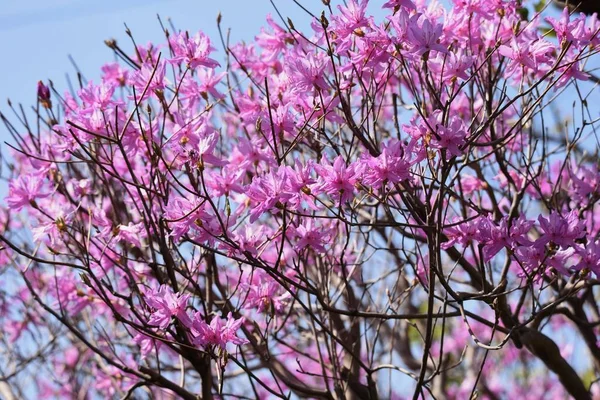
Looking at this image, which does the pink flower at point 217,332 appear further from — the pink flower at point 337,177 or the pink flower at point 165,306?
the pink flower at point 337,177

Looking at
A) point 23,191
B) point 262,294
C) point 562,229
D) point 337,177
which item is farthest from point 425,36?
point 23,191

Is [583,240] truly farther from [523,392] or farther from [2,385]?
[523,392]

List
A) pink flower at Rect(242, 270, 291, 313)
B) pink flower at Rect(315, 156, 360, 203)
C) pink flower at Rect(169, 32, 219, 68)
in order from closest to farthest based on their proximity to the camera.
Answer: pink flower at Rect(315, 156, 360, 203) < pink flower at Rect(242, 270, 291, 313) < pink flower at Rect(169, 32, 219, 68)

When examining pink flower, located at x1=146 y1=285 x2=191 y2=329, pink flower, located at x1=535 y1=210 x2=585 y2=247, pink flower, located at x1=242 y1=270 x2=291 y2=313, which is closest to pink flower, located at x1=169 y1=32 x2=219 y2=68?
pink flower, located at x1=242 y1=270 x2=291 y2=313

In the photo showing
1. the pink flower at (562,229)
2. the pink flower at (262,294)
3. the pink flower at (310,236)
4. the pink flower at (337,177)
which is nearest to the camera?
the pink flower at (337,177)

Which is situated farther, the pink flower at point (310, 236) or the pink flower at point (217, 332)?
the pink flower at point (310, 236)

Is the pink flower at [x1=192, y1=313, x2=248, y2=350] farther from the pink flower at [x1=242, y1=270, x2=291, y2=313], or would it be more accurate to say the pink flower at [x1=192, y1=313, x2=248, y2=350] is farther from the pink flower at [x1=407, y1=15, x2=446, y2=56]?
the pink flower at [x1=407, y1=15, x2=446, y2=56]

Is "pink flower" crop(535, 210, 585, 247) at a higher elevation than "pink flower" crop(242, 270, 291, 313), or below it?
higher

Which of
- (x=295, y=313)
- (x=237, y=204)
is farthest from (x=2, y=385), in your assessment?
(x=237, y=204)

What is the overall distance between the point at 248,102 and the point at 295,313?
141cm

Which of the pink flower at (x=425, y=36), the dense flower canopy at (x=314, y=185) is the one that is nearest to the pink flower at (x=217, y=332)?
the dense flower canopy at (x=314, y=185)

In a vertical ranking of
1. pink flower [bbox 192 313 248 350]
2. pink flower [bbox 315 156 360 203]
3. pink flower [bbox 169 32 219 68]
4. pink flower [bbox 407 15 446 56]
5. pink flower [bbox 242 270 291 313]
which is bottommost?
pink flower [bbox 192 313 248 350]

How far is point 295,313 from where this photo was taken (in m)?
4.37

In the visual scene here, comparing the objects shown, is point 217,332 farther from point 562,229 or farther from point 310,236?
point 562,229
